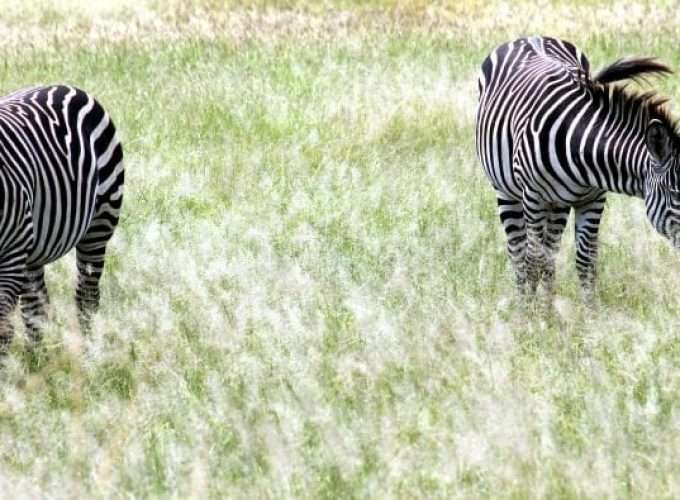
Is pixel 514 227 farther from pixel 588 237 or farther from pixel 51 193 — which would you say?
pixel 51 193

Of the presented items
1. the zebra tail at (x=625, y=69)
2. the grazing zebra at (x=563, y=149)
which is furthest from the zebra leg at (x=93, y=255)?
the zebra tail at (x=625, y=69)

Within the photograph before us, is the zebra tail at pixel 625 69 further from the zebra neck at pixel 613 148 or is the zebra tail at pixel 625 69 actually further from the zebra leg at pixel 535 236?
the zebra leg at pixel 535 236

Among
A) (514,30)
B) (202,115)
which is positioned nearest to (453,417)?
(202,115)

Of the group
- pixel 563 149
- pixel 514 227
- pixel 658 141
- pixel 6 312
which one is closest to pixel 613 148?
pixel 563 149

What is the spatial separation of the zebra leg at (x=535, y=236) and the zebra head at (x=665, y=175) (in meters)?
1.05

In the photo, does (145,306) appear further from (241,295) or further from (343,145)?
(343,145)

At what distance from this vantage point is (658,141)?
5797 millimetres

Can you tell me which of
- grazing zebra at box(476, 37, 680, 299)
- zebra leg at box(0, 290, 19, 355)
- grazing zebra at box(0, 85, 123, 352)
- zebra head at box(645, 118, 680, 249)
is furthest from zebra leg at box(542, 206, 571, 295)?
zebra leg at box(0, 290, 19, 355)

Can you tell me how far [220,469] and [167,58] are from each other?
974 cm

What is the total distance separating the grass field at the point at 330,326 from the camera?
462cm

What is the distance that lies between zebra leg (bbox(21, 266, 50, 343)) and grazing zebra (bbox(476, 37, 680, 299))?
2.65 m

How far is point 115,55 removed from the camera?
14172 mm

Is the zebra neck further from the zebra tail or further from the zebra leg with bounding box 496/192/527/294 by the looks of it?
the zebra leg with bounding box 496/192/527/294

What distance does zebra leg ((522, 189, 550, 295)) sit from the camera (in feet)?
22.7
